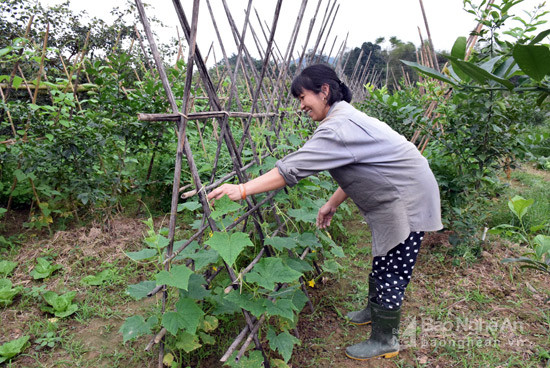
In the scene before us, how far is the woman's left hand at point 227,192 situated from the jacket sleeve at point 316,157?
199 millimetres

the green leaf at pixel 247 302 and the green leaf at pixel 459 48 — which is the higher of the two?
the green leaf at pixel 459 48

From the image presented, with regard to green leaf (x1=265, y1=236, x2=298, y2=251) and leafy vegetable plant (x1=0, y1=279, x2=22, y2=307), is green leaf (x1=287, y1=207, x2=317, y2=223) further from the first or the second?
leafy vegetable plant (x1=0, y1=279, x2=22, y2=307)

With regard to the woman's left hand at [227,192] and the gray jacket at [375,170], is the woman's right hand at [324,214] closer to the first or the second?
the gray jacket at [375,170]

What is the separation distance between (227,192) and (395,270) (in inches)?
42.6

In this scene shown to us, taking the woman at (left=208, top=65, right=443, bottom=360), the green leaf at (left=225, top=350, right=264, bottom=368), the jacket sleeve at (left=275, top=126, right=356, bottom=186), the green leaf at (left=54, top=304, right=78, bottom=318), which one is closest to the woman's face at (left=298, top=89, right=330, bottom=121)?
the woman at (left=208, top=65, right=443, bottom=360)

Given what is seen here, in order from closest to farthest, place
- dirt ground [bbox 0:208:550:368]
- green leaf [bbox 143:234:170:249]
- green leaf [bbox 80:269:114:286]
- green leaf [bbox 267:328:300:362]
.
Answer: green leaf [bbox 143:234:170:249]
green leaf [bbox 267:328:300:362]
dirt ground [bbox 0:208:550:368]
green leaf [bbox 80:269:114:286]

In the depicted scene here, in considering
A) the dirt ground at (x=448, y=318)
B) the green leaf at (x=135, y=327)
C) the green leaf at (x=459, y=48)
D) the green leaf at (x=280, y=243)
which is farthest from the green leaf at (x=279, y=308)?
the green leaf at (x=459, y=48)

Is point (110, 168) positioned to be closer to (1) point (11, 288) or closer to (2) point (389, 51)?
(1) point (11, 288)

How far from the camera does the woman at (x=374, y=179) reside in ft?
4.80

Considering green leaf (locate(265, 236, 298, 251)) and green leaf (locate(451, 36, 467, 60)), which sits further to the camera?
green leaf (locate(265, 236, 298, 251))

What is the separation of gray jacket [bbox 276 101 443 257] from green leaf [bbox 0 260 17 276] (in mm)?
2490

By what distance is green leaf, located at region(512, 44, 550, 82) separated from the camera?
42cm

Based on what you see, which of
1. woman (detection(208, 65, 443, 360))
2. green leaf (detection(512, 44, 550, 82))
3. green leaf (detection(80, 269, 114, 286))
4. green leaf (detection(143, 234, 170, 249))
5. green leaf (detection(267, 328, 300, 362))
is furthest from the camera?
green leaf (detection(80, 269, 114, 286))

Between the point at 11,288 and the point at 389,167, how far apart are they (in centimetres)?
267
